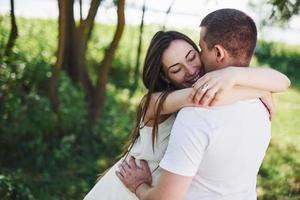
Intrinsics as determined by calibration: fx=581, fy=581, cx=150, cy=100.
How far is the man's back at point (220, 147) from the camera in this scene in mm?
2145

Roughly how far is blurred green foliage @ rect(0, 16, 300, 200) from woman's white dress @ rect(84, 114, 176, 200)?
5.52ft

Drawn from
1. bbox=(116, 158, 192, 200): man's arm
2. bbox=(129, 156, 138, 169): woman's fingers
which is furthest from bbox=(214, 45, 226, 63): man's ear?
bbox=(129, 156, 138, 169): woman's fingers

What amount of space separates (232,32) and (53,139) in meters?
3.80

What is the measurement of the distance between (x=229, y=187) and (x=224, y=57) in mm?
526

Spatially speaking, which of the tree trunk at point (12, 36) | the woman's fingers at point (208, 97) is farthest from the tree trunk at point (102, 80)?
the woman's fingers at point (208, 97)

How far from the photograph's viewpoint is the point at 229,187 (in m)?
2.35

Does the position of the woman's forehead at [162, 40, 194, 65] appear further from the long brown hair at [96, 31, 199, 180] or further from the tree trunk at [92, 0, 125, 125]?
the tree trunk at [92, 0, 125, 125]

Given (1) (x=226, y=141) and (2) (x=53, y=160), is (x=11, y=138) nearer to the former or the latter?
(2) (x=53, y=160)

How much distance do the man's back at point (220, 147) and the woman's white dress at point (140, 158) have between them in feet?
0.83

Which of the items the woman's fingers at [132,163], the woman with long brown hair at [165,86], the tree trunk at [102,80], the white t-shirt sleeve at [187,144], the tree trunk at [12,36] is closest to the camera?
the white t-shirt sleeve at [187,144]

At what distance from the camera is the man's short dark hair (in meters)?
2.29

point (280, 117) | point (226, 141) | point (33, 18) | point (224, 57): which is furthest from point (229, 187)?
point (33, 18)

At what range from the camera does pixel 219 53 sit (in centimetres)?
231

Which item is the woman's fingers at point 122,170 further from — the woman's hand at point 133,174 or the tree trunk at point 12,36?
the tree trunk at point 12,36
